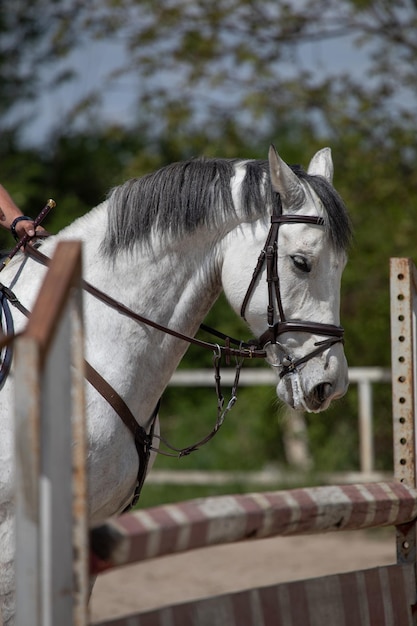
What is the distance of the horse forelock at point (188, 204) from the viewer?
332 cm

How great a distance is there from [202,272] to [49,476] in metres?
1.65

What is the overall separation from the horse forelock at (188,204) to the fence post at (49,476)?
1.37 m

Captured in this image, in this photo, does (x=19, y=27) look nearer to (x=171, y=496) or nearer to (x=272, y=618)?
(x=171, y=496)

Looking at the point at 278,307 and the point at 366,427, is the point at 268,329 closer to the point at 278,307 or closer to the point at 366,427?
the point at 278,307

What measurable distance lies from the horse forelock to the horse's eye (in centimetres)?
15

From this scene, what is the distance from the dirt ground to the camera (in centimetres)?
636

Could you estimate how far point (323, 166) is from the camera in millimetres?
3752

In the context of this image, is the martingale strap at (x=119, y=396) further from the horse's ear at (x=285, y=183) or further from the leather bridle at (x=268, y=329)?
the horse's ear at (x=285, y=183)

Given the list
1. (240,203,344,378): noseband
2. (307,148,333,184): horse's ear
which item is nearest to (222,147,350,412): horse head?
(240,203,344,378): noseband

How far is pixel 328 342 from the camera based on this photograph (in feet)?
10.5

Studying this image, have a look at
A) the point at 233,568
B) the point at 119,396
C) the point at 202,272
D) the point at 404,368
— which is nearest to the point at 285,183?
the point at 202,272

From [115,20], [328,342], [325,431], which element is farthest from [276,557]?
[115,20]

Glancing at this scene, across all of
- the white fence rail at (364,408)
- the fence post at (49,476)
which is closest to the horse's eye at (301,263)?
the fence post at (49,476)

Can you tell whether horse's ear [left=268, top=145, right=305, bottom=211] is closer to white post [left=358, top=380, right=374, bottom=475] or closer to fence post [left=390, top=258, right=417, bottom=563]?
fence post [left=390, top=258, right=417, bottom=563]
